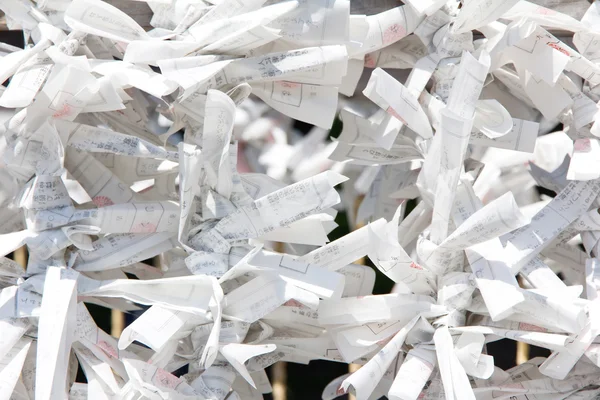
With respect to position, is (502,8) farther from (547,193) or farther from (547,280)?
(547,193)

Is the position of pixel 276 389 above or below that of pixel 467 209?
below

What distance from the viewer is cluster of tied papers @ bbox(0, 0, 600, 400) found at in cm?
41

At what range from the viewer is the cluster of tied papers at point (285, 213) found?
1.35 ft

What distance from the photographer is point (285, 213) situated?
1.36ft

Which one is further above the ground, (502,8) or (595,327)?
(502,8)

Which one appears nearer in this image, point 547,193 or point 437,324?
point 437,324

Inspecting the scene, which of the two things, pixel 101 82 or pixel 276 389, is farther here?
pixel 276 389

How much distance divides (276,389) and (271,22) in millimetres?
322

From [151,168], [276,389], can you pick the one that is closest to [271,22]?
[151,168]

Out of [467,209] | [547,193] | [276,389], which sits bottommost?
[276,389]

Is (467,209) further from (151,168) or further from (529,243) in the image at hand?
(151,168)

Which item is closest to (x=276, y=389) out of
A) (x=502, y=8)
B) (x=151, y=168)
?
(x=151, y=168)

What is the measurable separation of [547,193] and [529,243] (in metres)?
0.22

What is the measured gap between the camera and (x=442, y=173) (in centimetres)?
43
